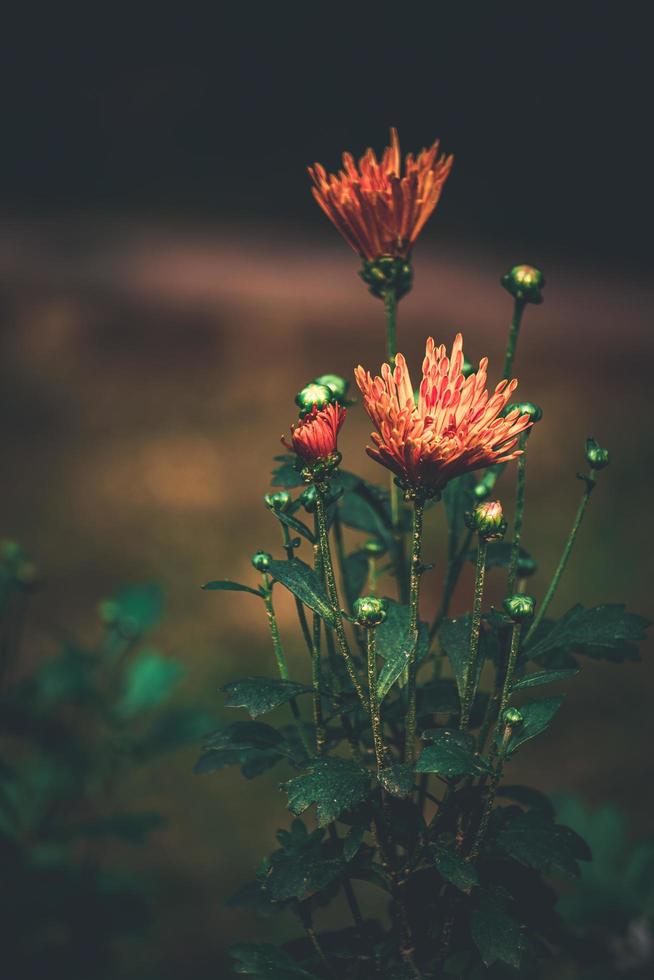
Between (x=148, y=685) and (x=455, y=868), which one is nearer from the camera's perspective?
(x=455, y=868)

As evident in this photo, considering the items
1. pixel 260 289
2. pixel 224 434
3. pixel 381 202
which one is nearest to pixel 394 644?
pixel 381 202

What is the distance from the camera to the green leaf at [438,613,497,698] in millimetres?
510

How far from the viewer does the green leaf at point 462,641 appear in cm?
51

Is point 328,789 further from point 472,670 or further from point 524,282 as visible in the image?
point 524,282

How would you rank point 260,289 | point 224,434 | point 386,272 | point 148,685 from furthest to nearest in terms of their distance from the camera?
1. point 260,289
2. point 224,434
3. point 148,685
4. point 386,272

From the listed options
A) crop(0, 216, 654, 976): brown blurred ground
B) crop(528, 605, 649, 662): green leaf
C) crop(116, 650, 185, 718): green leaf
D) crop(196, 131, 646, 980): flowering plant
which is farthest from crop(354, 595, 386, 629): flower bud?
crop(0, 216, 654, 976): brown blurred ground

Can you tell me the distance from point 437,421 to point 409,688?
134mm

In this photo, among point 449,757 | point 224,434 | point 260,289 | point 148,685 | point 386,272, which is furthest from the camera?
point 260,289

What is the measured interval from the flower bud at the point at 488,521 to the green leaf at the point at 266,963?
0.81ft

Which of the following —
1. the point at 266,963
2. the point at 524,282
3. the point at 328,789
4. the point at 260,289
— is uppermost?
the point at 260,289

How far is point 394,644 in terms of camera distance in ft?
1.59

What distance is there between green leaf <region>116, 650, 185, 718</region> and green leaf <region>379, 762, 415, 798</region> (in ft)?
1.97

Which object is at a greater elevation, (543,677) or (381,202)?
(381,202)

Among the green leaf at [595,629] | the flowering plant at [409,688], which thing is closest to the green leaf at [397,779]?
the flowering plant at [409,688]
